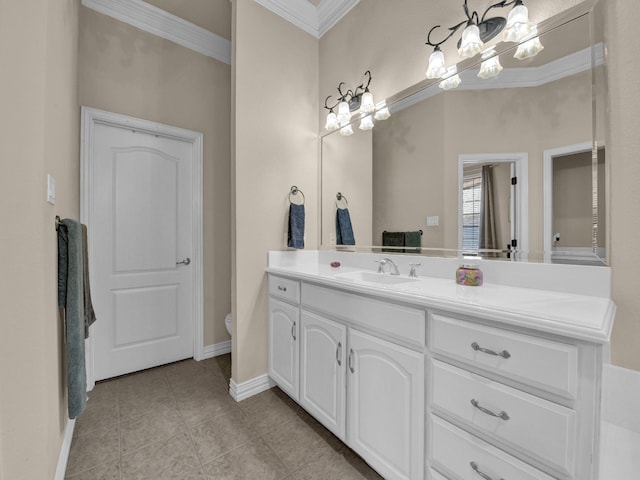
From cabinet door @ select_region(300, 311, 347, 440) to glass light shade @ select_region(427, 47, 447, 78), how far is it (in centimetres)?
143

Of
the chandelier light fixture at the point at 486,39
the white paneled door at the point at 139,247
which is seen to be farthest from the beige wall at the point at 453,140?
the white paneled door at the point at 139,247

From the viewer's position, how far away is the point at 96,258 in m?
2.16

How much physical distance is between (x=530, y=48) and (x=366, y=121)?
3.20 ft

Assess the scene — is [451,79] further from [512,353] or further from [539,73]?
[512,353]

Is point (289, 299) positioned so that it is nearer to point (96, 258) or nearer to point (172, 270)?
point (172, 270)

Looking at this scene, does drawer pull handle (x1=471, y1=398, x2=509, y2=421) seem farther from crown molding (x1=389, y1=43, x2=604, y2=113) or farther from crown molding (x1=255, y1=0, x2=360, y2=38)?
crown molding (x1=255, y1=0, x2=360, y2=38)

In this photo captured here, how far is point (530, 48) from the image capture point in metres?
1.22

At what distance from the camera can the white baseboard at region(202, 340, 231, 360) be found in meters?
2.62

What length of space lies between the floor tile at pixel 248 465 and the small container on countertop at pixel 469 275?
1.25m

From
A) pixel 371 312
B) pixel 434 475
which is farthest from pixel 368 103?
pixel 434 475

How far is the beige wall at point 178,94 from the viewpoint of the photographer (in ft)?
6.99

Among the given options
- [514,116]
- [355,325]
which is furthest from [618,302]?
[355,325]

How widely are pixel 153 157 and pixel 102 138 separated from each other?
0.36 m

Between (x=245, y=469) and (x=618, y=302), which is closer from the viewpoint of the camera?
(x=618, y=302)
